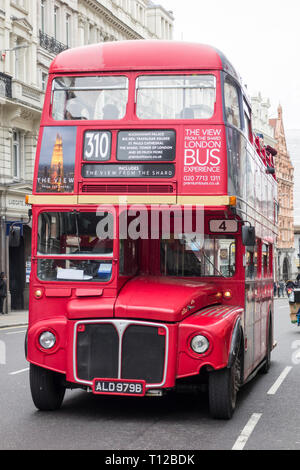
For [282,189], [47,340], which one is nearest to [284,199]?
[282,189]

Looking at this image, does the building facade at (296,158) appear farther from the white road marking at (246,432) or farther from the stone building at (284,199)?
the white road marking at (246,432)

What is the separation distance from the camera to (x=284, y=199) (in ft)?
375

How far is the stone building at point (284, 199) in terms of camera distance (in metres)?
108

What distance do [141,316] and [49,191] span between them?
6.21 feet

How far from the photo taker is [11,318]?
106ft

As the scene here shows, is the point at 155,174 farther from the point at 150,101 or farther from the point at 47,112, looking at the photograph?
the point at 47,112

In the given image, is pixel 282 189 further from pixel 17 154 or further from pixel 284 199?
pixel 17 154

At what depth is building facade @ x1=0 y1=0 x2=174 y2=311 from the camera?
36938mm

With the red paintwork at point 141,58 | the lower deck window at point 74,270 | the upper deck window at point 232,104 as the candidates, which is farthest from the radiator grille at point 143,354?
the red paintwork at point 141,58

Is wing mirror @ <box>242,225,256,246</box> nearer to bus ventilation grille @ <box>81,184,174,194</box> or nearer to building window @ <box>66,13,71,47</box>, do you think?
bus ventilation grille @ <box>81,184,174,194</box>

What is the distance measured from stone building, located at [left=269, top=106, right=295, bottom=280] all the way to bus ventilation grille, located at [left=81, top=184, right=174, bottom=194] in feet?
315

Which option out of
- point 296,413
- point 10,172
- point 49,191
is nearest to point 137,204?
point 49,191

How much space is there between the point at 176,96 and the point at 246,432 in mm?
3847

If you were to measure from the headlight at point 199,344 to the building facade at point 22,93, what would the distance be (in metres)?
24.8
